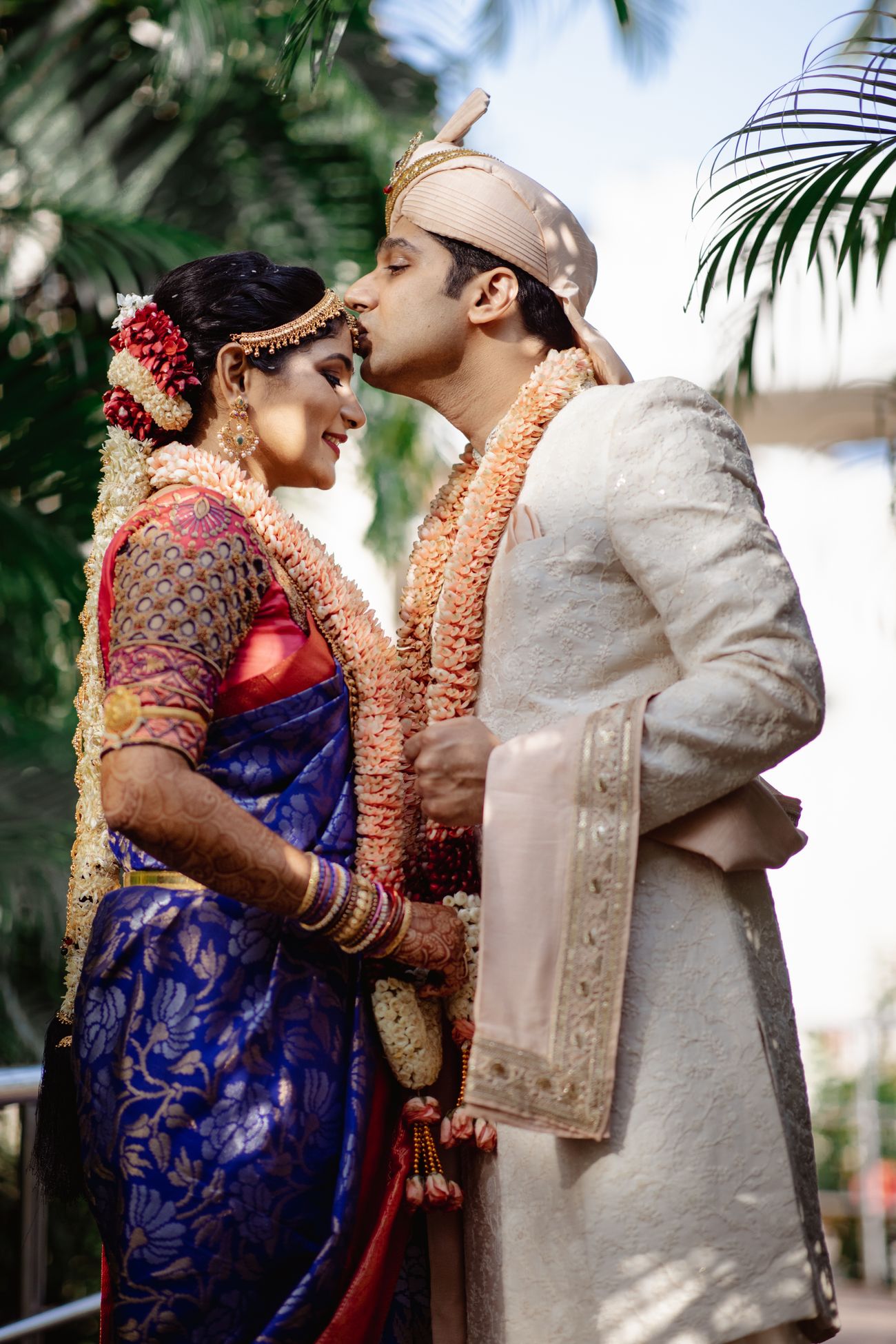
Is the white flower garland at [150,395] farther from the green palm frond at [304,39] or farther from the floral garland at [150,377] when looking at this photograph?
the green palm frond at [304,39]

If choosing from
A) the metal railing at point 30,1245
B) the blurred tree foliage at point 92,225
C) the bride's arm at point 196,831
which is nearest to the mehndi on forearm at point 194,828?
the bride's arm at point 196,831

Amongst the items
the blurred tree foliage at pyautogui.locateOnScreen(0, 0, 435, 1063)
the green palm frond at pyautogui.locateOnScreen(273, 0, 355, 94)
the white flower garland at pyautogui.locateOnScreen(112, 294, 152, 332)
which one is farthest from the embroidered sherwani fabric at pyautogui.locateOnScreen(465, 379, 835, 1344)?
the blurred tree foliage at pyautogui.locateOnScreen(0, 0, 435, 1063)

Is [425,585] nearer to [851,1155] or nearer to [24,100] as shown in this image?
[24,100]

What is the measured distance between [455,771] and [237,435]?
0.74 meters

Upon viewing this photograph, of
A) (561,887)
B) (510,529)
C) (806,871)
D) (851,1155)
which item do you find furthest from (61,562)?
(806,871)

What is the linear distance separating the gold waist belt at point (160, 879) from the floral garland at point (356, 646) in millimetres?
263

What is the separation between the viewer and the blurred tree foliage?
19.4 ft

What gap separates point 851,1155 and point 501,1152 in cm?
745

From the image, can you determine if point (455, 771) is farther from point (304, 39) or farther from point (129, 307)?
point (304, 39)

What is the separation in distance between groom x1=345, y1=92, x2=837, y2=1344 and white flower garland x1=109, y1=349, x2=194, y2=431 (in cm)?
60

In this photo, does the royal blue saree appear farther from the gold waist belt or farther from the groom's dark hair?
the groom's dark hair

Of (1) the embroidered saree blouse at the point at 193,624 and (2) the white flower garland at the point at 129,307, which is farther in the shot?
(2) the white flower garland at the point at 129,307

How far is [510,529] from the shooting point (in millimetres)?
2410

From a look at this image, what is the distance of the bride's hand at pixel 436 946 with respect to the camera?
7.08 ft
